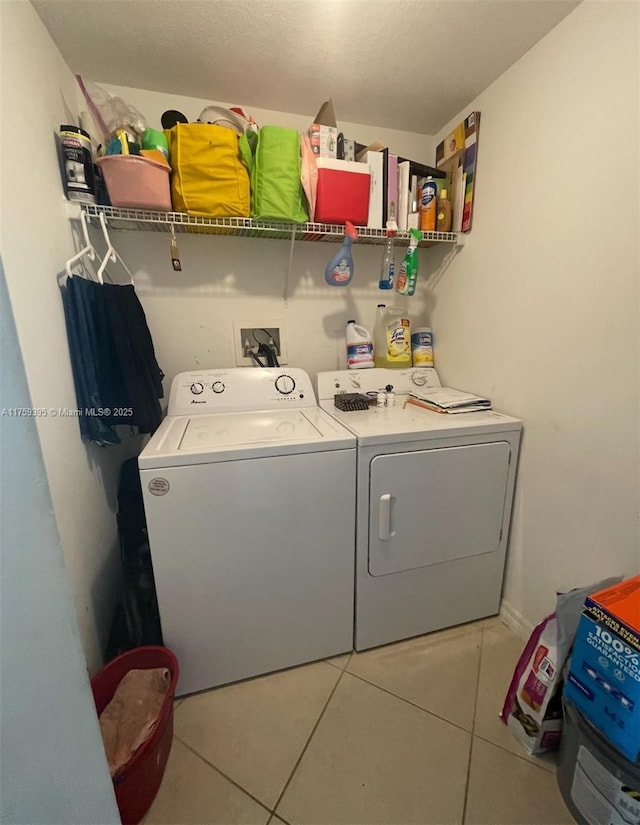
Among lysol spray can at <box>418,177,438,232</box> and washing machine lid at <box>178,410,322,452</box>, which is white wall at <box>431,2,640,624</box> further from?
washing machine lid at <box>178,410,322,452</box>

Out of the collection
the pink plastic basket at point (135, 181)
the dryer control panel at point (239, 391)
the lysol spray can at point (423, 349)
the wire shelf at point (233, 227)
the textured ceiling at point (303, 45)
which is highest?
the textured ceiling at point (303, 45)

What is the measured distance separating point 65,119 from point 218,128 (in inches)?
23.2

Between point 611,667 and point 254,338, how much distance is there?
5.86 ft

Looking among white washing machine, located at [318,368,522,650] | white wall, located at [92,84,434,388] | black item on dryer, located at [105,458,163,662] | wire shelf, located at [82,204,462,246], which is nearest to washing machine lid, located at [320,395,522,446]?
white washing machine, located at [318,368,522,650]

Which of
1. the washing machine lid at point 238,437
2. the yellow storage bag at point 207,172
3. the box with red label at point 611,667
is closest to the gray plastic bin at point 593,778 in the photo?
the box with red label at point 611,667

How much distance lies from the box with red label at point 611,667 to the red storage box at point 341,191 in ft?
5.32

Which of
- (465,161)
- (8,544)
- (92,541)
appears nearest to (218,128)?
(465,161)

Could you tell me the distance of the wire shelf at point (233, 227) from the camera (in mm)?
1337

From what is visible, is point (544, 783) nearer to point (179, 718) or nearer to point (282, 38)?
point (179, 718)

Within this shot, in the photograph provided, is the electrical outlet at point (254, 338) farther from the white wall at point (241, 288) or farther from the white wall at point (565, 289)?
the white wall at point (565, 289)

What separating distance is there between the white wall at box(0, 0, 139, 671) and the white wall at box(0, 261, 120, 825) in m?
0.47

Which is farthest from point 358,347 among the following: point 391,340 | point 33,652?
point 33,652

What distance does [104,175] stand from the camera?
4.06 feet

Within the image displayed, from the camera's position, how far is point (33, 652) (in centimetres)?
59
